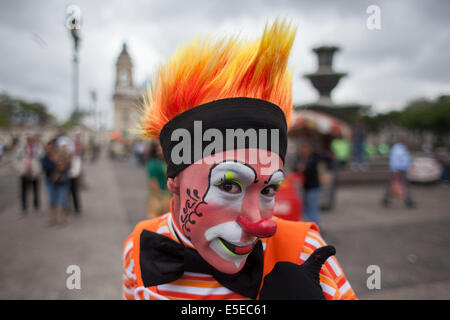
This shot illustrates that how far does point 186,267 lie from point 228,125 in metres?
0.58

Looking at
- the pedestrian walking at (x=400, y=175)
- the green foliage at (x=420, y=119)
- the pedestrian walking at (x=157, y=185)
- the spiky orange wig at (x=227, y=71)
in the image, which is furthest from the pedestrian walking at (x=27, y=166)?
the green foliage at (x=420, y=119)

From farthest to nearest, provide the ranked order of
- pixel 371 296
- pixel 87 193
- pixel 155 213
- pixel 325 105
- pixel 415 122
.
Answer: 1. pixel 415 122
2. pixel 325 105
3. pixel 87 193
4. pixel 155 213
5. pixel 371 296

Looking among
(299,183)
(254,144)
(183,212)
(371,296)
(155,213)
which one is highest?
(254,144)

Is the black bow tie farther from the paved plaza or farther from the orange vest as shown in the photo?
the paved plaza

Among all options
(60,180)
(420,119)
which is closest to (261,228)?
(60,180)

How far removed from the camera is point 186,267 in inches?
45.2

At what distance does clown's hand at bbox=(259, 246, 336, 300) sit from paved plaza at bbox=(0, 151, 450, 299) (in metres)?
2.37

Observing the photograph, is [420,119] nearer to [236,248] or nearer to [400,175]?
[400,175]

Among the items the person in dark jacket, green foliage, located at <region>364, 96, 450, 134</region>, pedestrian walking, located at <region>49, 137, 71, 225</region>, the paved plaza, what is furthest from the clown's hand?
green foliage, located at <region>364, 96, 450, 134</region>

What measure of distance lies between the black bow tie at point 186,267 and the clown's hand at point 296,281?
5 centimetres
